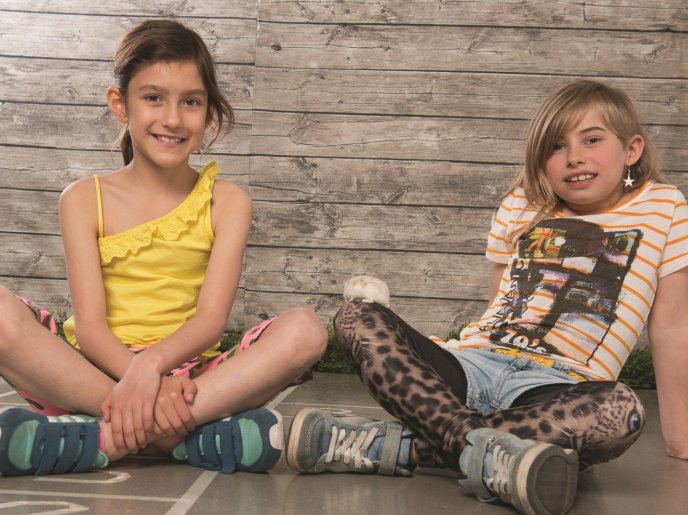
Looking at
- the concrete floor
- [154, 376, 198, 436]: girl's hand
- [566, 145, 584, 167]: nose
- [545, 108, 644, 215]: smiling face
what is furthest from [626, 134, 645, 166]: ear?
[154, 376, 198, 436]: girl's hand

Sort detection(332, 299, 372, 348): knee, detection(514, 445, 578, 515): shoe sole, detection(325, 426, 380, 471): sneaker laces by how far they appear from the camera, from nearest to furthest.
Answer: detection(514, 445, 578, 515): shoe sole, detection(325, 426, 380, 471): sneaker laces, detection(332, 299, 372, 348): knee

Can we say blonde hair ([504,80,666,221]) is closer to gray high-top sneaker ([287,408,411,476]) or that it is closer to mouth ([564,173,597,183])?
mouth ([564,173,597,183])

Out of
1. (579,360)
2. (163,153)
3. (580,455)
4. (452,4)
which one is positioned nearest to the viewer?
(580,455)

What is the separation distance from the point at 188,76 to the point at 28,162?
1.49 m

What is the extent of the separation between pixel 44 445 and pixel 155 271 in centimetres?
38

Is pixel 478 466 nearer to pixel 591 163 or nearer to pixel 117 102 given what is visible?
pixel 591 163

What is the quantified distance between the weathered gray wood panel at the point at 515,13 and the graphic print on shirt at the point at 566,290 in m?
1.32

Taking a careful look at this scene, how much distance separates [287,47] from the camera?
2662 mm

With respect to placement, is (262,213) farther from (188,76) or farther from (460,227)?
(188,76)

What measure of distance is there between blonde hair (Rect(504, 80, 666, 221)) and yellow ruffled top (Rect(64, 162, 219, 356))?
0.57m

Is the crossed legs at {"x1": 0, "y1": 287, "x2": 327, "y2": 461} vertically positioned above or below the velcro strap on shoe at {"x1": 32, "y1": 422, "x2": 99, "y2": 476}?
above

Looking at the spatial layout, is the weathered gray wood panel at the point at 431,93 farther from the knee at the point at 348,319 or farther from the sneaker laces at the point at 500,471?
the sneaker laces at the point at 500,471

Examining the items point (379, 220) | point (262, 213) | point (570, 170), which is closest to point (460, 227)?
point (379, 220)

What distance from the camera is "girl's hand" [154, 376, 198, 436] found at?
1191 millimetres
